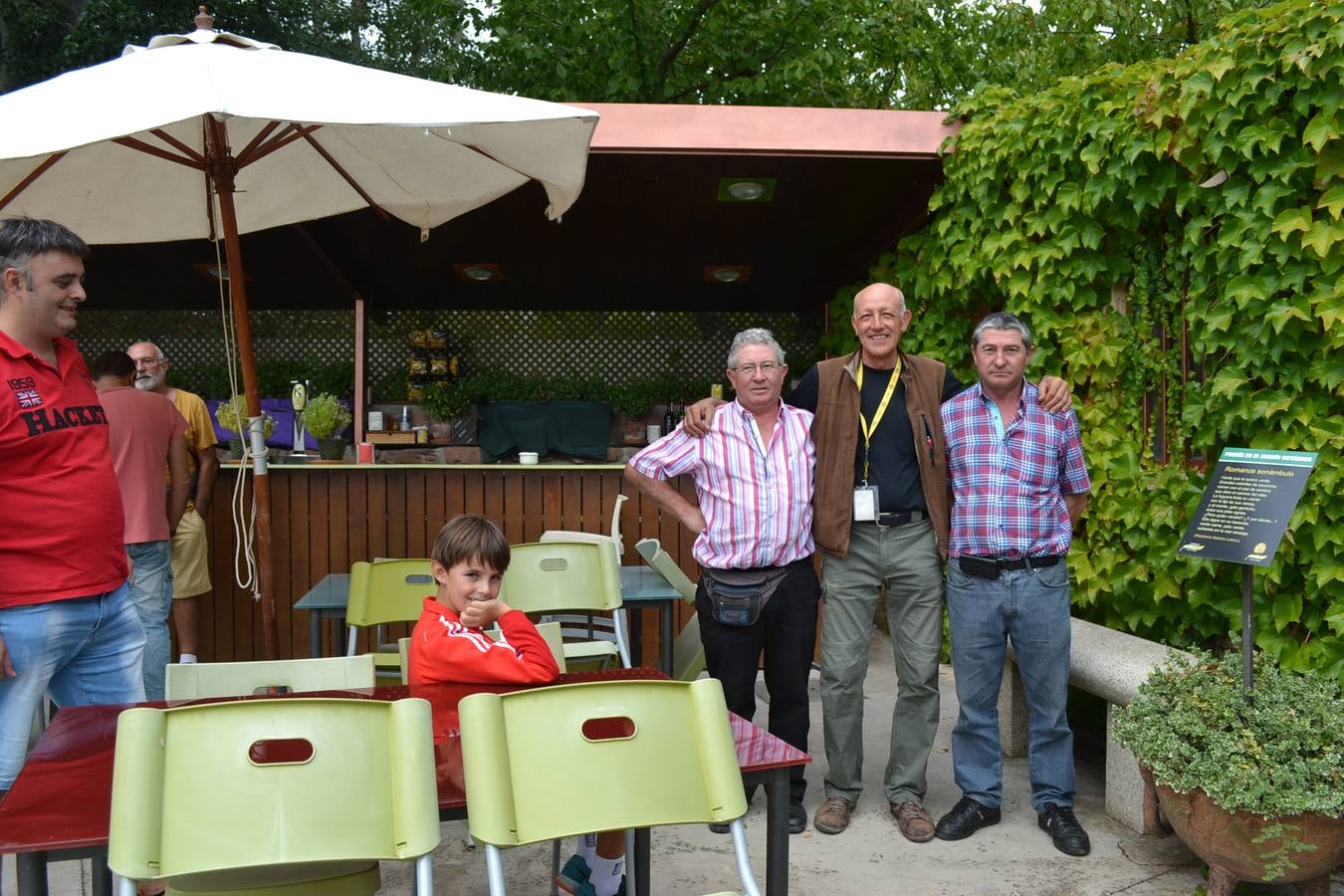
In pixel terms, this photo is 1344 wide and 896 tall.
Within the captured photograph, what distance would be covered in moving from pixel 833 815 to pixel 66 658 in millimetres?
2226

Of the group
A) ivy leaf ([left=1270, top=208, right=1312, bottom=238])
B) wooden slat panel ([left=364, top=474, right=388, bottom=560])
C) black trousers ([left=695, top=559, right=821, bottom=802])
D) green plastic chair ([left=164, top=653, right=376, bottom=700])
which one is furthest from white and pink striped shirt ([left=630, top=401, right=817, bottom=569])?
wooden slat panel ([left=364, top=474, right=388, bottom=560])

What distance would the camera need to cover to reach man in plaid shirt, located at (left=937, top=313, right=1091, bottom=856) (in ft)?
10.3

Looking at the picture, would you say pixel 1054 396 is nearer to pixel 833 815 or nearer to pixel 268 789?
pixel 833 815

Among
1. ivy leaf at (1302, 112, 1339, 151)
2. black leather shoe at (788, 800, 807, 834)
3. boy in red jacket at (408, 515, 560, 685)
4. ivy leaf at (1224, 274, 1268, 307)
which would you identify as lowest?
black leather shoe at (788, 800, 807, 834)

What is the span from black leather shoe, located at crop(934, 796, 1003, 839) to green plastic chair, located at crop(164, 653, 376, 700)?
1885mm

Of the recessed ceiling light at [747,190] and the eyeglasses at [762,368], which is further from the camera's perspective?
the recessed ceiling light at [747,190]

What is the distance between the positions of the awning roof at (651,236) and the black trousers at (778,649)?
8.42 ft

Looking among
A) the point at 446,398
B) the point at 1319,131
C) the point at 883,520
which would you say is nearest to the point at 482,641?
the point at 883,520

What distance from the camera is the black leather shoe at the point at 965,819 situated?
327cm

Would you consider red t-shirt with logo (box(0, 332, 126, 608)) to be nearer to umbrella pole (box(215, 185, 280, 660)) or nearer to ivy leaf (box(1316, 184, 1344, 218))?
umbrella pole (box(215, 185, 280, 660))

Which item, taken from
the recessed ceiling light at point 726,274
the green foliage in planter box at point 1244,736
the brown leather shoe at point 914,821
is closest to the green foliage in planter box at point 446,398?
the recessed ceiling light at point 726,274

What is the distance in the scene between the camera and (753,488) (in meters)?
3.20

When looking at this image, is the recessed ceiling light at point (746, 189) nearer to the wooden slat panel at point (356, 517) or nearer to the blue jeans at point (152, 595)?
the wooden slat panel at point (356, 517)

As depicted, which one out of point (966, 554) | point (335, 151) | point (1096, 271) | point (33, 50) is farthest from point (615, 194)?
point (33, 50)
